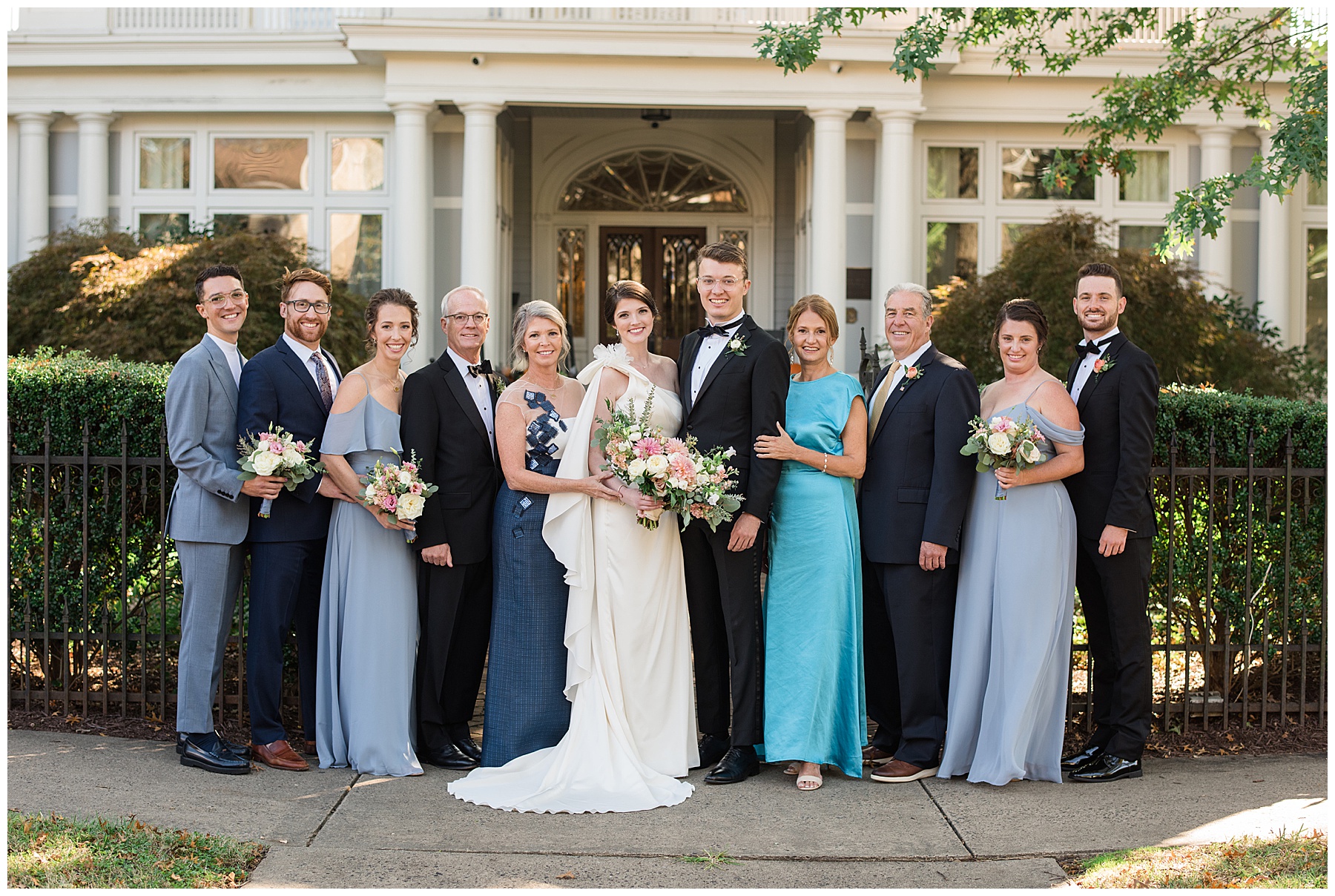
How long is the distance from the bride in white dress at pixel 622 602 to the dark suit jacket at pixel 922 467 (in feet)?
3.10

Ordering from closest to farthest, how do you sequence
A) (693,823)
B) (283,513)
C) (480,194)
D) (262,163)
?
(693,823) → (283,513) → (480,194) → (262,163)

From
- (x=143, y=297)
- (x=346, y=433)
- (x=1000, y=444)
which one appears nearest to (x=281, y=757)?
(x=346, y=433)

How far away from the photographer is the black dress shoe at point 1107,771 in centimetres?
514

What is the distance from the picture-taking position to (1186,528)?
5.79m

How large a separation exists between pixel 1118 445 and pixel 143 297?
33.9 feet

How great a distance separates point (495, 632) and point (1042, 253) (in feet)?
31.5

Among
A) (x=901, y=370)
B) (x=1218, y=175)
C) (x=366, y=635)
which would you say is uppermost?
(x=1218, y=175)

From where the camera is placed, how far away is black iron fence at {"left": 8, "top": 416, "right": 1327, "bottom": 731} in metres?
5.76

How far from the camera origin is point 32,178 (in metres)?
16.2

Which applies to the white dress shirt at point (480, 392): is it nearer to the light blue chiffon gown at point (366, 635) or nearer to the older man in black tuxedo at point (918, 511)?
the light blue chiffon gown at point (366, 635)

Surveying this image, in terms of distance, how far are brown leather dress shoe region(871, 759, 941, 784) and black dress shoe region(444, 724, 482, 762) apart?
1879mm

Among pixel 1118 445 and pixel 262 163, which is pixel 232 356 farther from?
pixel 262 163

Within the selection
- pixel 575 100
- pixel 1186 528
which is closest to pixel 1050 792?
pixel 1186 528

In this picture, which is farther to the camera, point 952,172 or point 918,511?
point 952,172
